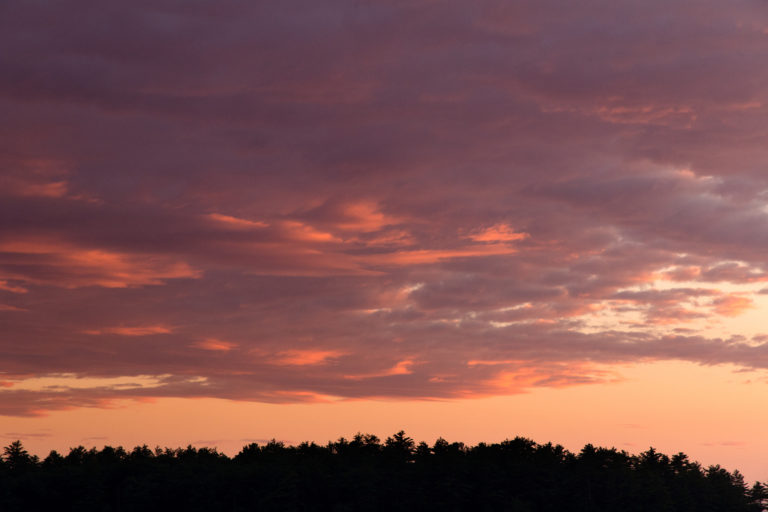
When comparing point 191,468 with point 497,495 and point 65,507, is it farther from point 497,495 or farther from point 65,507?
point 497,495

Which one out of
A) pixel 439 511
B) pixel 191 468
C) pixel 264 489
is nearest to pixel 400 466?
pixel 439 511

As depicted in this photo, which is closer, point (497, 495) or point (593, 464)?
point (497, 495)

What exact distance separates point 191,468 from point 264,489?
747 inches

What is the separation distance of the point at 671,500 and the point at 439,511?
52590 mm

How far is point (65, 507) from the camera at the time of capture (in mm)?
177500

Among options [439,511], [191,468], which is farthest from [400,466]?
[191,468]

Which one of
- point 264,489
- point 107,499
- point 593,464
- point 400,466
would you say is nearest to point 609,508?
point 593,464

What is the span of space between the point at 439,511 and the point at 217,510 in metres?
44.7

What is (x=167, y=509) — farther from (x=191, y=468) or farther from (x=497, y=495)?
(x=497, y=495)

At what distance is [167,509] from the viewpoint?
180 metres

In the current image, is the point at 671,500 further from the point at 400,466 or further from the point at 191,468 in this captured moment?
the point at 191,468

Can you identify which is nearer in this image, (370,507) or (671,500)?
(370,507)

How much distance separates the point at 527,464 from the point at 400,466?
28049mm

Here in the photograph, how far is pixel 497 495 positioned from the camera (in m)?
175
